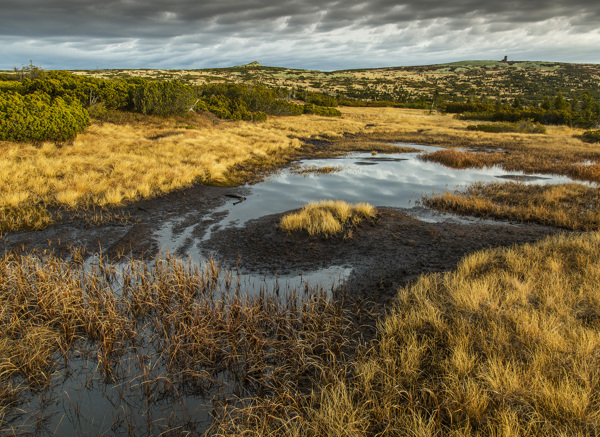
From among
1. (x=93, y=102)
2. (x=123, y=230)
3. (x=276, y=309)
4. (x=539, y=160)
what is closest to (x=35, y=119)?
(x=93, y=102)

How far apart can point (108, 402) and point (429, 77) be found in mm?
132017

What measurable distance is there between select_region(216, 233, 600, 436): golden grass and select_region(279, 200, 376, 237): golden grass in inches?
138

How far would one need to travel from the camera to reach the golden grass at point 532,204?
10.4 meters

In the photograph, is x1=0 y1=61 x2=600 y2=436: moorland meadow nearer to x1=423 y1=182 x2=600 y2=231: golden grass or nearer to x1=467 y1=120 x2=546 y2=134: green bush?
x1=423 y1=182 x2=600 y2=231: golden grass

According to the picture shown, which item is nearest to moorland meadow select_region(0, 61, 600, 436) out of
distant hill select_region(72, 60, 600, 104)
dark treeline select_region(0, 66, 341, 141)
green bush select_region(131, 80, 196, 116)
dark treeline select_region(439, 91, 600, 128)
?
dark treeline select_region(0, 66, 341, 141)

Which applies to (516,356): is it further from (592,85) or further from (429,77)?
(429,77)

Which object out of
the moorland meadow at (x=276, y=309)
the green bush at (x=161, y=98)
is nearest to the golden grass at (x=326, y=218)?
the moorland meadow at (x=276, y=309)

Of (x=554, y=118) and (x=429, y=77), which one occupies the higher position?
(x=429, y=77)

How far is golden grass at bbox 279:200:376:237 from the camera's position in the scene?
920 cm

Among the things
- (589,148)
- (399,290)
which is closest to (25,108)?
(399,290)

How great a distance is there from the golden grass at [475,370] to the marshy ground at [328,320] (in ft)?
0.07

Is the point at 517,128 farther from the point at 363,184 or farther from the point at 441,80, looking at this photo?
the point at 441,80

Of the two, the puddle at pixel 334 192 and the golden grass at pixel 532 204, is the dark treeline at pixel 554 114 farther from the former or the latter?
the golden grass at pixel 532 204

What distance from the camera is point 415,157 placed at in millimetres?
24406
